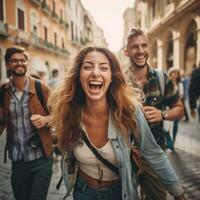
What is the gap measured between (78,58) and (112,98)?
37 centimetres

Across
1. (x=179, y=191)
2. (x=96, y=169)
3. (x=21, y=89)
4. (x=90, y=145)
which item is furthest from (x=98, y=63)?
(x=21, y=89)

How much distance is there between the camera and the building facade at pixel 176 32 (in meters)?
15.6

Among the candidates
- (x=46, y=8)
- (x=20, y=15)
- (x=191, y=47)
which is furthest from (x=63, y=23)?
(x=191, y=47)

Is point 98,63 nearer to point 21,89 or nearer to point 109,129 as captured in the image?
point 109,129

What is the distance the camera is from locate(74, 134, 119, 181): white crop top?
6.73ft

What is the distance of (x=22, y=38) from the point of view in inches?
800

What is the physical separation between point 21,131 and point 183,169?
2834 mm

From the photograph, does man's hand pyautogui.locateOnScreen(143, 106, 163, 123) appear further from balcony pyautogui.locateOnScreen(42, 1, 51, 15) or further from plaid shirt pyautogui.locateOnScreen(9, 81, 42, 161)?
balcony pyautogui.locateOnScreen(42, 1, 51, 15)

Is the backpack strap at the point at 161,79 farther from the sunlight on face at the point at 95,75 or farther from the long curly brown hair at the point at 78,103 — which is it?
the sunlight on face at the point at 95,75

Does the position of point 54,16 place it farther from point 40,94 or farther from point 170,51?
point 40,94

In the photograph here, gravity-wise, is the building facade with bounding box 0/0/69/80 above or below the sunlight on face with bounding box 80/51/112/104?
above

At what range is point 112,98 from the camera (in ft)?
7.64

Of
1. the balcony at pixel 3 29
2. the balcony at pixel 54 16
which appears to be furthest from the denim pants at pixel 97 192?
the balcony at pixel 54 16

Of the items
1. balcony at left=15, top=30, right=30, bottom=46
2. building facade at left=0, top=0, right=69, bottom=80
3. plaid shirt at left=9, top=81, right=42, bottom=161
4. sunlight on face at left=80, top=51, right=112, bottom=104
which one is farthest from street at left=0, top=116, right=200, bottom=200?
balcony at left=15, top=30, right=30, bottom=46
